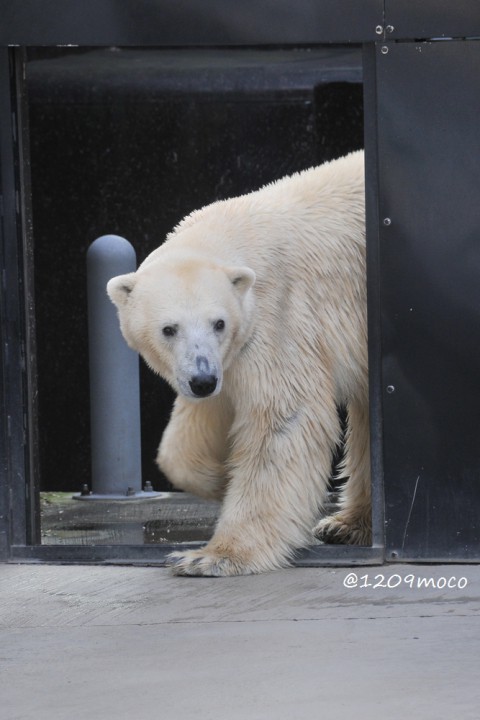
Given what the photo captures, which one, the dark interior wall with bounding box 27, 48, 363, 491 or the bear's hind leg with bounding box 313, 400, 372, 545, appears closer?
the bear's hind leg with bounding box 313, 400, 372, 545

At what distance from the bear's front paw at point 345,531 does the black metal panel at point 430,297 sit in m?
0.52

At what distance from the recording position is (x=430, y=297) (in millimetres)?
4008

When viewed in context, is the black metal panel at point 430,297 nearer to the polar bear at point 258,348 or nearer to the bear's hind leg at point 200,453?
the polar bear at point 258,348

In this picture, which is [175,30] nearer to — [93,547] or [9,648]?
[93,547]

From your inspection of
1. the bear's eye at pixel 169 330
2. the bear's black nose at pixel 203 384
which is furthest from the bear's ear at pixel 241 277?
the bear's black nose at pixel 203 384

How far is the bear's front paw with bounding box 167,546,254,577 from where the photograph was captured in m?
3.94

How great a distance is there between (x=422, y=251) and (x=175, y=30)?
3.51 feet

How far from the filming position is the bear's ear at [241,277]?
4.06 m

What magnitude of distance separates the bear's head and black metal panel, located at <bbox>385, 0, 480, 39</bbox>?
0.92m

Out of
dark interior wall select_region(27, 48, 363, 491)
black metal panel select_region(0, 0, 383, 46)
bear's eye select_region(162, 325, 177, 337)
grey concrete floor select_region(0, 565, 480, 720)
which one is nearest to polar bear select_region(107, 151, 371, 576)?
bear's eye select_region(162, 325, 177, 337)

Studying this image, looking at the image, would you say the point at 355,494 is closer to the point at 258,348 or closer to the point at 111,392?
the point at 258,348

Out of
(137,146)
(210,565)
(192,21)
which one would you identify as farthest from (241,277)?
(137,146)

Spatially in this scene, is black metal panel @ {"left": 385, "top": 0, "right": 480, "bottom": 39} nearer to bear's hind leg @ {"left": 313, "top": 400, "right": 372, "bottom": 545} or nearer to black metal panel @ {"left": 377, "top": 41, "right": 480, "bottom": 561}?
black metal panel @ {"left": 377, "top": 41, "right": 480, "bottom": 561}

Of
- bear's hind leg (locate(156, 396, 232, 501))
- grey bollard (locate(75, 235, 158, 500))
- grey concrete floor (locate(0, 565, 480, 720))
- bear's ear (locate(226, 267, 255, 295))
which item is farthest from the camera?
grey bollard (locate(75, 235, 158, 500))
